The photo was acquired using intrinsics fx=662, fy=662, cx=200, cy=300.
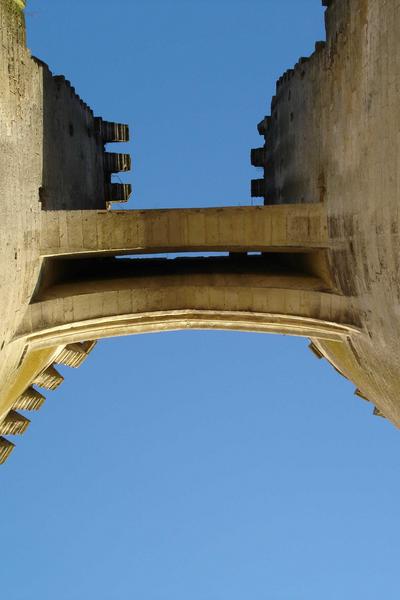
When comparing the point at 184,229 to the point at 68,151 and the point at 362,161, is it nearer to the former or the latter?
the point at 362,161

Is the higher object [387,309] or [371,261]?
[371,261]

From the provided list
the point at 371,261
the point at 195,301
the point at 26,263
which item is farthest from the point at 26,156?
the point at 371,261

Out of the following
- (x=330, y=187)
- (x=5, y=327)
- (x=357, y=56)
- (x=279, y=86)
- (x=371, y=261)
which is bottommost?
(x=5, y=327)

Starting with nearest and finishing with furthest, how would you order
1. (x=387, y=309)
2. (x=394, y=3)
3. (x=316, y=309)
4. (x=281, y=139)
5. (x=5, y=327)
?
(x=394, y=3) < (x=387, y=309) < (x=5, y=327) < (x=316, y=309) < (x=281, y=139)

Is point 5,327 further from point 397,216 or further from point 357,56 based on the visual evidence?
point 357,56

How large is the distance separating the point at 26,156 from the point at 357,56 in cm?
500

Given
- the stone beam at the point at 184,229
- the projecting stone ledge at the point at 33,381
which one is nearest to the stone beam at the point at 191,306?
the stone beam at the point at 184,229

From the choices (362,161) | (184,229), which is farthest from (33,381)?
(362,161)

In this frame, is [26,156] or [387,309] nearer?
[387,309]

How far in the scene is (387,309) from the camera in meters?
8.52

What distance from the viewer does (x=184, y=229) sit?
1080cm

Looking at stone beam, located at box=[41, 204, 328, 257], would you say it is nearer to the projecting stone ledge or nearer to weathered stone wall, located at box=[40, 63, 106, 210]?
weathered stone wall, located at box=[40, 63, 106, 210]

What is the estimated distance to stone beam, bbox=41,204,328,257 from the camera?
1042 cm

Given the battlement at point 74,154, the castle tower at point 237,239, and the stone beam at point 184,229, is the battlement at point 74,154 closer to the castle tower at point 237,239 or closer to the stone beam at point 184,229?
the castle tower at point 237,239
